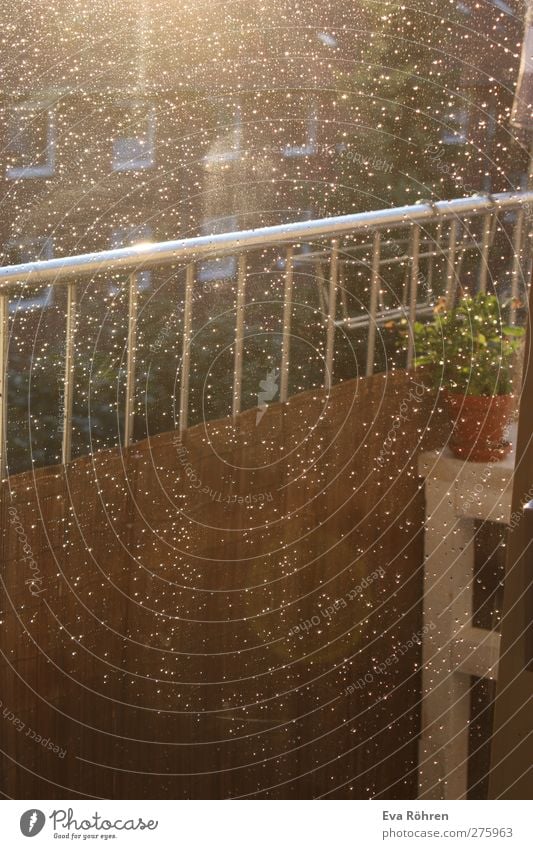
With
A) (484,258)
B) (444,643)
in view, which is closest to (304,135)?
(484,258)

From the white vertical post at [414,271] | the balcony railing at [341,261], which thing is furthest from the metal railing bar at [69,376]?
the white vertical post at [414,271]

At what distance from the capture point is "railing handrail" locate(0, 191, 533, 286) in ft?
2.24

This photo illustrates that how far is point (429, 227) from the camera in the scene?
2.39ft

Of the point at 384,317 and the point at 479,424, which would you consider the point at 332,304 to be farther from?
the point at 479,424

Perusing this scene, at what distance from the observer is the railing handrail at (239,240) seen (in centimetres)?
68

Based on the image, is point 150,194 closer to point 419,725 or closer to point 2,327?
point 2,327

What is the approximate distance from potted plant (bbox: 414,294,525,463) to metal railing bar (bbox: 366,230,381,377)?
0.03 meters

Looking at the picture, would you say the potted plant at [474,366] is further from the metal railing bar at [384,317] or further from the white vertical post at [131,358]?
the white vertical post at [131,358]

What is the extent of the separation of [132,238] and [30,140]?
9 cm

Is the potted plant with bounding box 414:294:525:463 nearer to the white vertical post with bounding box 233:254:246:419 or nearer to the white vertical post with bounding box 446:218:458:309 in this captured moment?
the white vertical post with bounding box 446:218:458:309

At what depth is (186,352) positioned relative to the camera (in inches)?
28.2

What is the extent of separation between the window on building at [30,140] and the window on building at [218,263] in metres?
0.11
